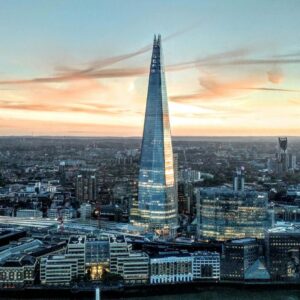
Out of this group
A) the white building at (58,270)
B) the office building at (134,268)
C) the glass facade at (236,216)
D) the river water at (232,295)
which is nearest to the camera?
the river water at (232,295)

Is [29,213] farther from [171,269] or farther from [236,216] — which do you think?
[171,269]

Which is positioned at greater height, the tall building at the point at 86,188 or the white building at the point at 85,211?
the tall building at the point at 86,188

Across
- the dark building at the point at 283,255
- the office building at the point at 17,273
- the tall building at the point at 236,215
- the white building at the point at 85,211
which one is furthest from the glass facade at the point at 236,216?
the office building at the point at 17,273

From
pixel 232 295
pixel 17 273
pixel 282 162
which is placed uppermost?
pixel 282 162

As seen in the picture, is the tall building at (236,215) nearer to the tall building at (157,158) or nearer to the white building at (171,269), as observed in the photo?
the tall building at (157,158)

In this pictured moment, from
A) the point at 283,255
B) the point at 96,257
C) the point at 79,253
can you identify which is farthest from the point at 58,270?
the point at 283,255

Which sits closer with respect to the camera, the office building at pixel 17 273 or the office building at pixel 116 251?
the office building at pixel 17 273

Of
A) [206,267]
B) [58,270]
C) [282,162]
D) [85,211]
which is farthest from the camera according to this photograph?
[282,162]

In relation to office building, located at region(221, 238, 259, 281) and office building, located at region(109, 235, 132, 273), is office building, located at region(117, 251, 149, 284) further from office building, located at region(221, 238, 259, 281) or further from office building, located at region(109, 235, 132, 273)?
office building, located at region(221, 238, 259, 281)

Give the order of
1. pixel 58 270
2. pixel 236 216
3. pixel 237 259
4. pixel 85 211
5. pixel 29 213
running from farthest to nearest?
pixel 29 213 < pixel 85 211 < pixel 236 216 < pixel 237 259 < pixel 58 270
